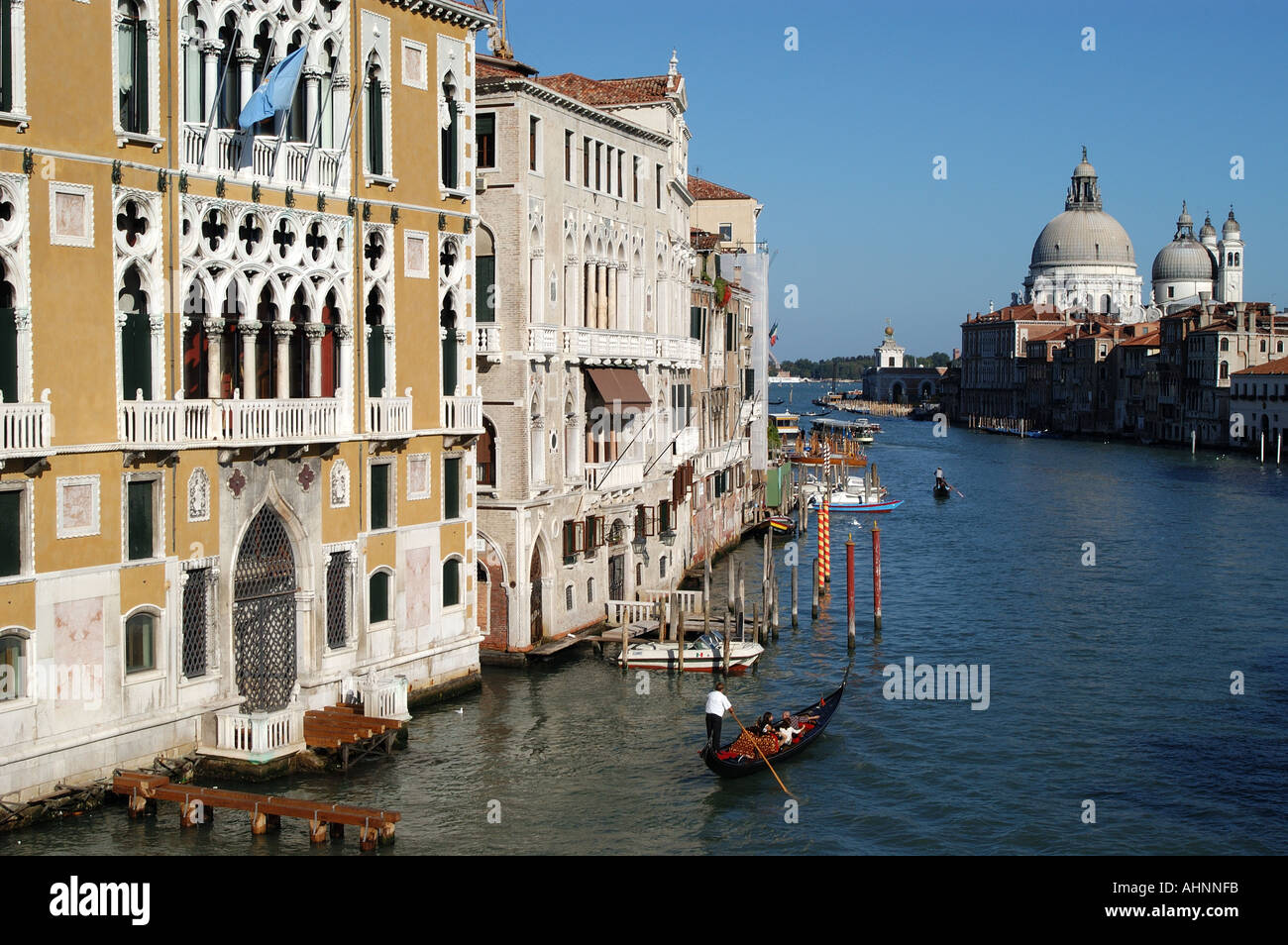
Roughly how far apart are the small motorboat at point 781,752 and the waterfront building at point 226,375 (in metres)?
4.19

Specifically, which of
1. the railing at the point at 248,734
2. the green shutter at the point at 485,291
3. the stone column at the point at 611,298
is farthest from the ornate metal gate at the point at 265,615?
the stone column at the point at 611,298

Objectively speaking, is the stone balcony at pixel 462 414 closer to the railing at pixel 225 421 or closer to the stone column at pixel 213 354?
the railing at pixel 225 421

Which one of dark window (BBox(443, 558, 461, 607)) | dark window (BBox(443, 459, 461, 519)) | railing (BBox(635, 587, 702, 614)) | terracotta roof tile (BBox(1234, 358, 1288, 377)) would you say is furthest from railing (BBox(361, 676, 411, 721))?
terracotta roof tile (BBox(1234, 358, 1288, 377))

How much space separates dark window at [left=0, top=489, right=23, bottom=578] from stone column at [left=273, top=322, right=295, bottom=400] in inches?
160

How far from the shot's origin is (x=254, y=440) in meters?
17.2

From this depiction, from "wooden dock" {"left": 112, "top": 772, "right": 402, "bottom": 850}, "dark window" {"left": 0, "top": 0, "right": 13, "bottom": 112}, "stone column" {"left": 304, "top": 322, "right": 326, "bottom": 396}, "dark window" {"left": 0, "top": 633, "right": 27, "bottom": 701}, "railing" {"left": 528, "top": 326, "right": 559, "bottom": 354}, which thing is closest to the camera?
"dark window" {"left": 0, "top": 0, "right": 13, "bottom": 112}

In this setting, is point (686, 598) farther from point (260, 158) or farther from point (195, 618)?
point (260, 158)

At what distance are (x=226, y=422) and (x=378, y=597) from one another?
154 inches

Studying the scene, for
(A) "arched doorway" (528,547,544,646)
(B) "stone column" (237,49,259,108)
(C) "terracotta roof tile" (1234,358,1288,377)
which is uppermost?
(B) "stone column" (237,49,259,108)

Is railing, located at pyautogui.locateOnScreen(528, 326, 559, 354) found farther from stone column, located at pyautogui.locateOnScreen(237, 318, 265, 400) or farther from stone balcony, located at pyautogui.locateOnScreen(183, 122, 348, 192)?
stone column, located at pyautogui.locateOnScreen(237, 318, 265, 400)

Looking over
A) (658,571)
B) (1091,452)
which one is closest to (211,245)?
(658,571)

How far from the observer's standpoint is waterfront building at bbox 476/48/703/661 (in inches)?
940

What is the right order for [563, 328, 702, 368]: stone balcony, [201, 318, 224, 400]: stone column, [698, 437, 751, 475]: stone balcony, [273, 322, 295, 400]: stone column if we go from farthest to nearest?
[698, 437, 751, 475]: stone balcony
[563, 328, 702, 368]: stone balcony
[273, 322, 295, 400]: stone column
[201, 318, 224, 400]: stone column

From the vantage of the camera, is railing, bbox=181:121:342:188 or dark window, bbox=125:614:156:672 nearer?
dark window, bbox=125:614:156:672
